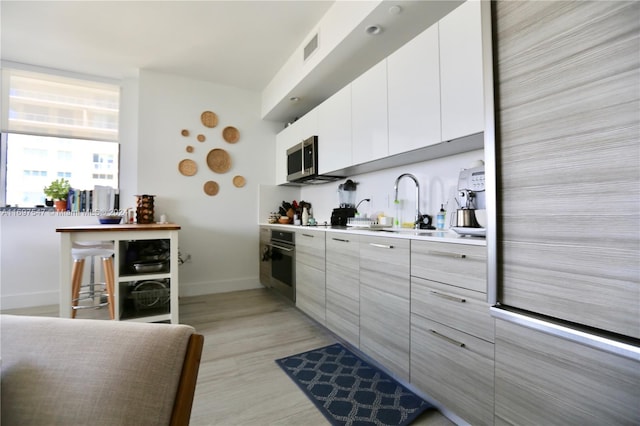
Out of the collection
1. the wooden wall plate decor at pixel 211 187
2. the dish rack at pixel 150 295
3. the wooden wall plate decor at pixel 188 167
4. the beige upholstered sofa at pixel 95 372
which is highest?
the wooden wall plate decor at pixel 188 167

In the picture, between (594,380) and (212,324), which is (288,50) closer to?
(212,324)

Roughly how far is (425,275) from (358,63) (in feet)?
6.80

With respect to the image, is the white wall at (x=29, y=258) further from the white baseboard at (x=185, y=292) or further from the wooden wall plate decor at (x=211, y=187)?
the wooden wall plate decor at (x=211, y=187)

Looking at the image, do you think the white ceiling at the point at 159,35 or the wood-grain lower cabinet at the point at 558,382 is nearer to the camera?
the wood-grain lower cabinet at the point at 558,382

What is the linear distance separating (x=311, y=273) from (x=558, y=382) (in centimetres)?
192

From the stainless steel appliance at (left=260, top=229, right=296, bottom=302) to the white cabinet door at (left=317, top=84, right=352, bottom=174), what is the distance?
853 mm

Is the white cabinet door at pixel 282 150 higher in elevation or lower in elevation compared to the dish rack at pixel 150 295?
higher

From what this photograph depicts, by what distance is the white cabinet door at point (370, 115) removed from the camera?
2.18 metres

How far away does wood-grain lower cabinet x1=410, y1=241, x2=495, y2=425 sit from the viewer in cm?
121

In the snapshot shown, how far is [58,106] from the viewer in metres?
3.44

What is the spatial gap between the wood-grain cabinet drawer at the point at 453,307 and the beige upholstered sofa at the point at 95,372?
3.75 feet

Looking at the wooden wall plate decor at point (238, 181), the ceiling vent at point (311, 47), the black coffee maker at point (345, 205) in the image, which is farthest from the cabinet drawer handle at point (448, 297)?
the wooden wall plate decor at point (238, 181)

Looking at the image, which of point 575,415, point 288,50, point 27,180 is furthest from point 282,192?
point 575,415

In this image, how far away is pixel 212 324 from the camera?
2703 mm
